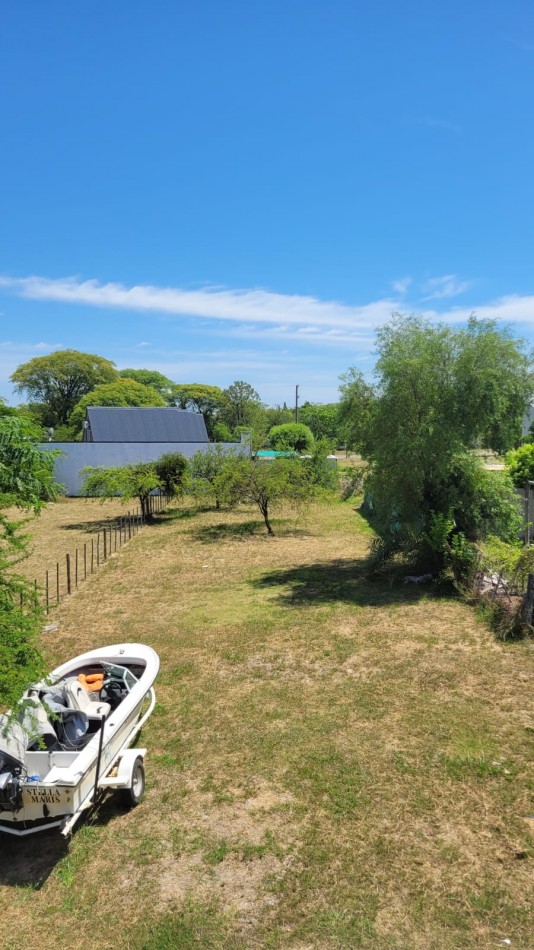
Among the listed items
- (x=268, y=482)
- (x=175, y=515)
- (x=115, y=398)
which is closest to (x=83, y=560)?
(x=268, y=482)

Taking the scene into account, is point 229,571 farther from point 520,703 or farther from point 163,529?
point 520,703

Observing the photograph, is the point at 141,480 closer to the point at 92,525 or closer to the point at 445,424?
the point at 92,525

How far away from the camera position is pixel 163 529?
24.4 m

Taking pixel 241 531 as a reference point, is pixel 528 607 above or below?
above

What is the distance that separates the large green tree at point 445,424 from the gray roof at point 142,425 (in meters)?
27.7

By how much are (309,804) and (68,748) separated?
2.54 m

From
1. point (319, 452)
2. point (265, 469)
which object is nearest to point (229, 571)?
point (265, 469)

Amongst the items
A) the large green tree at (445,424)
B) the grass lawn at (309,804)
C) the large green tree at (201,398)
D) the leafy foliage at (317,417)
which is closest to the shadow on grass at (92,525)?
the grass lawn at (309,804)

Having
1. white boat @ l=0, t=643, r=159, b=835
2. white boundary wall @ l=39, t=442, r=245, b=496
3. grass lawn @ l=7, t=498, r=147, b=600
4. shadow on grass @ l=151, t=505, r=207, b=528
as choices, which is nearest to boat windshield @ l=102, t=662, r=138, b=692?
white boat @ l=0, t=643, r=159, b=835

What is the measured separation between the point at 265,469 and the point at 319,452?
386cm

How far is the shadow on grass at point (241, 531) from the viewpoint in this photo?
22.2 meters

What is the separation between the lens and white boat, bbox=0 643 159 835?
5.16 metres

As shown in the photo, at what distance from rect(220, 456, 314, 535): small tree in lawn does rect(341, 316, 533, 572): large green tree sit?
23.3ft

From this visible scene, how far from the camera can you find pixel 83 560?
18.5 m
